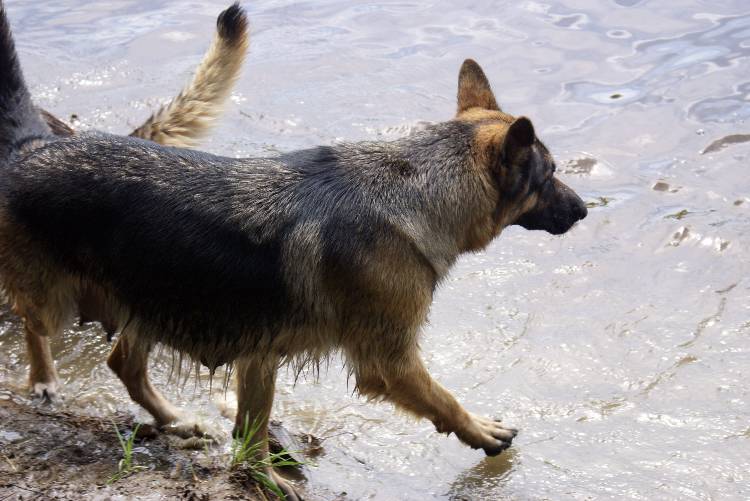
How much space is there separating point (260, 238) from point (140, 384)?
1468 millimetres

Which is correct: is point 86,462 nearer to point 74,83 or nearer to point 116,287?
point 116,287

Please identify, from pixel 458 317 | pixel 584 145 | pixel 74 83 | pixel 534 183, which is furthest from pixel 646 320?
pixel 74 83

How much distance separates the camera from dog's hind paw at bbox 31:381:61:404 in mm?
5363

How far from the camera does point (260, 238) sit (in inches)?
171

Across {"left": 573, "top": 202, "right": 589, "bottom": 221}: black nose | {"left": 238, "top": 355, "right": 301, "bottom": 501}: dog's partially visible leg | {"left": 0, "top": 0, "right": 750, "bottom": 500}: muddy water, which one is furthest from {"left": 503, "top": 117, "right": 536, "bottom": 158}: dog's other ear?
{"left": 0, "top": 0, "right": 750, "bottom": 500}: muddy water

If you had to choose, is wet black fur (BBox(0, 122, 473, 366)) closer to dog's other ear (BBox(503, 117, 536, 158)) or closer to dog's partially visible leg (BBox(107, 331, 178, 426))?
dog's other ear (BBox(503, 117, 536, 158))

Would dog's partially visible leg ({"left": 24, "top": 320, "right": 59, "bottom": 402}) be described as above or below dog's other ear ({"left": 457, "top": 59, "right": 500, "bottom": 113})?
below

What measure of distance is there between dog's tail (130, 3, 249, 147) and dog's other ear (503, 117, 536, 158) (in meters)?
2.00

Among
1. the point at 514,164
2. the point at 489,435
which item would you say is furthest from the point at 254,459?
the point at 514,164

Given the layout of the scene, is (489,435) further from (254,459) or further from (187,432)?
(187,432)

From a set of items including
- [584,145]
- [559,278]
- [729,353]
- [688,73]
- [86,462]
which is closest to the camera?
[86,462]

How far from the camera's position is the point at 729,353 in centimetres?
612

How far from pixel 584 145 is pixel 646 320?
8.78 ft

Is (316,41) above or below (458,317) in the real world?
above
